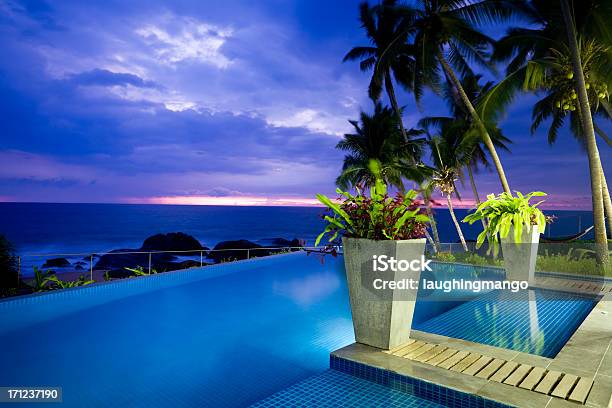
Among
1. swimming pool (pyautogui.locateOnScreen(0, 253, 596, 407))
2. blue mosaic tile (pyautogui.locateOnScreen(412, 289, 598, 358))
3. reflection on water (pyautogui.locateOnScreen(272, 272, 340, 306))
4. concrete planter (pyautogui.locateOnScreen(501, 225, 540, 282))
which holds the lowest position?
reflection on water (pyautogui.locateOnScreen(272, 272, 340, 306))

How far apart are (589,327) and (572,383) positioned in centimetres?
165

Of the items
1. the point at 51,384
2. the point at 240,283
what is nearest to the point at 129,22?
the point at 240,283

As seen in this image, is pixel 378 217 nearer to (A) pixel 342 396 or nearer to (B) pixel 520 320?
(A) pixel 342 396

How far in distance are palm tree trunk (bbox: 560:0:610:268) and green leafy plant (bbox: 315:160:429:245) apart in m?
6.08

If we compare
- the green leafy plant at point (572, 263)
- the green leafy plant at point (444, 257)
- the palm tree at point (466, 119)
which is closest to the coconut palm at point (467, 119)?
the palm tree at point (466, 119)

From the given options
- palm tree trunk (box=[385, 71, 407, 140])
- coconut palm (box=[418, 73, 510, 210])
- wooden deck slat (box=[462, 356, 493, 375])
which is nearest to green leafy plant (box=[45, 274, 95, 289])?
wooden deck slat (box=[462, 356, 493, 375])

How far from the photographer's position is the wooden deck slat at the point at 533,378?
2.10m

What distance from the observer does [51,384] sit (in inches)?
116

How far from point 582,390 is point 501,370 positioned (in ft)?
1.38

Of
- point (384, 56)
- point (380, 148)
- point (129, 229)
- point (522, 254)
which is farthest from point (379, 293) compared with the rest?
point (129, 229)

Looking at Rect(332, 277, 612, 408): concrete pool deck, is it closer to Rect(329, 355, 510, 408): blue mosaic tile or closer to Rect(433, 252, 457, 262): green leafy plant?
Rect(329, 355, 510, 408): blue mosaic tile

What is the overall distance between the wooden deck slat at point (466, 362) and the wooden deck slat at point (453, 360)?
0.03 m

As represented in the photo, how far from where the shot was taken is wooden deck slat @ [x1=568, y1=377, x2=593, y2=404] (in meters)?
1.96

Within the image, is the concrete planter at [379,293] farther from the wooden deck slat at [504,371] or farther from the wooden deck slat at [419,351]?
the wooden deck slat at [504,371]
